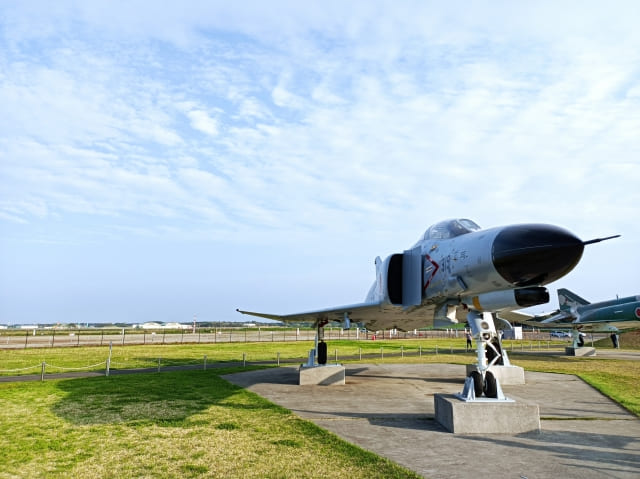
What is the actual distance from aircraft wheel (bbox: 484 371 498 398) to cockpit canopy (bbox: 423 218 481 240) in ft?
8.69

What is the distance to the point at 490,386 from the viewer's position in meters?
7.27

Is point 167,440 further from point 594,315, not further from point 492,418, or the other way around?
point 594,315

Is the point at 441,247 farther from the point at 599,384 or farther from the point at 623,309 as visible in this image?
the point at 623,309

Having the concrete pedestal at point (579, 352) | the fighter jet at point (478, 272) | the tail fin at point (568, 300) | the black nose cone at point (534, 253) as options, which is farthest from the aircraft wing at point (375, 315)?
the tail fin at point (568, 300)

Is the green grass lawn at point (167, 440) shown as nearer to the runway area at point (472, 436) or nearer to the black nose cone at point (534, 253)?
the runway area at point (472, 436)

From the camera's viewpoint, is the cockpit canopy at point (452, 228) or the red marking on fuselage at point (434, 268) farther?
the red marking on fuselage at point (434, 268)

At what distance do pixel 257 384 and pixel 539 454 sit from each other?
880 centimetres

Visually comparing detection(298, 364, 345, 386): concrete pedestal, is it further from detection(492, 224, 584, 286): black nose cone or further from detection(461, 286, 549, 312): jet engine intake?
Result: detection(492, 224, 584, 286): black nose cone

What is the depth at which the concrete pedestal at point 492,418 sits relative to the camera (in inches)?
267

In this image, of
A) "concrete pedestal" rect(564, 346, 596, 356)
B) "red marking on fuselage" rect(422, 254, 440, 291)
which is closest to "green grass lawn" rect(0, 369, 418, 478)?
"red marking on fuselage" rect(422, 254, 440, 291)

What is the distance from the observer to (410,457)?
5.46 metres

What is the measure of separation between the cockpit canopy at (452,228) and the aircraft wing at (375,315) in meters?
1.71

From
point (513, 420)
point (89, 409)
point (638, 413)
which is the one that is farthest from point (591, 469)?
point (89, 409)

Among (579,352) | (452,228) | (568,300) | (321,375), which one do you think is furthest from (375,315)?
(568,300)
